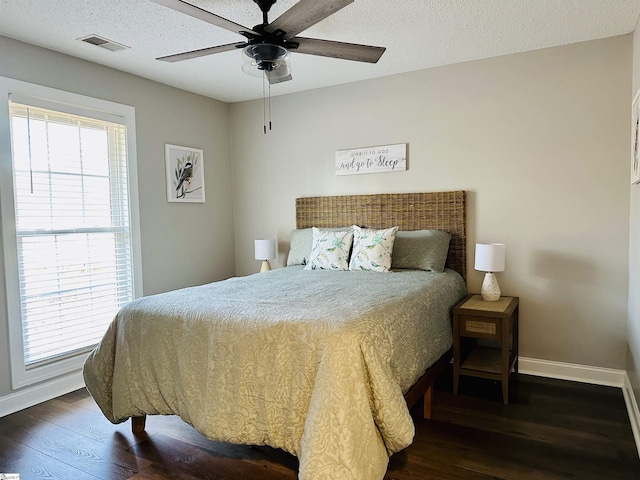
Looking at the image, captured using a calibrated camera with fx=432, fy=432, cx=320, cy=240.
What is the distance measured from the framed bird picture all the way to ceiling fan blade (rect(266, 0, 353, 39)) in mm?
2303

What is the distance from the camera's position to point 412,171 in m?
3.80

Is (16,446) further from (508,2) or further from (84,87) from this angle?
(508,2)

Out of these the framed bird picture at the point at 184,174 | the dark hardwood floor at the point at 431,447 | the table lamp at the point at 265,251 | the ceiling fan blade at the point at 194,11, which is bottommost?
the dark hardwood floor at the point at 431,447

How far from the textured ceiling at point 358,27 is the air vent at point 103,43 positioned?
0.17 ft

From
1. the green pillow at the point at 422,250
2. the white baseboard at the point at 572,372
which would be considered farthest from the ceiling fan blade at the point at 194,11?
the white baseboard at the point at 572,372

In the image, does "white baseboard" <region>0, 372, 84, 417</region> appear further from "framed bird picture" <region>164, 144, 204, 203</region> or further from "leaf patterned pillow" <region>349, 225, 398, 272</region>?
"leaf patterned pillow" <region>349, 225, 398, 272</region>

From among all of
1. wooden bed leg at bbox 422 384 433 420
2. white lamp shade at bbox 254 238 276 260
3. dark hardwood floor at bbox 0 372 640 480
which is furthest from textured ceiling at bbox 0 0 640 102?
dark hardwood floor at bbox 0 372 640 480

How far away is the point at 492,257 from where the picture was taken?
312 centimetres

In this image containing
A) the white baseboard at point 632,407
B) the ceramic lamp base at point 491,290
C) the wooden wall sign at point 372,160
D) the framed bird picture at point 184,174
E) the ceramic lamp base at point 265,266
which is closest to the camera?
the white baseboard at point 632,407

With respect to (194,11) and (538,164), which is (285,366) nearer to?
(194,11)

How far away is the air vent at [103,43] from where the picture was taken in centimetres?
291

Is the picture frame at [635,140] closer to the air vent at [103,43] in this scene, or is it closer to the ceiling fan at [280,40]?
the ceiling fan at [280,40]

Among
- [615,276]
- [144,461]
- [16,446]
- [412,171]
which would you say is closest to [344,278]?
[412,171]

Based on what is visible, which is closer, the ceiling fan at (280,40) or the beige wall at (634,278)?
the ceiling fan at (280,40)
